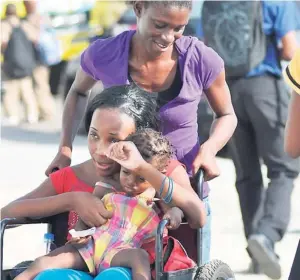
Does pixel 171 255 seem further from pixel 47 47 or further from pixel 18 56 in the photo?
pixel 47 47

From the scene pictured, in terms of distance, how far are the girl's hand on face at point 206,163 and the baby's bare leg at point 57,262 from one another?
0.60 metres

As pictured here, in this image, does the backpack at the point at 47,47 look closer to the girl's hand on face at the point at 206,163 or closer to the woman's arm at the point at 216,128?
the woman's arm at the point at 216,128

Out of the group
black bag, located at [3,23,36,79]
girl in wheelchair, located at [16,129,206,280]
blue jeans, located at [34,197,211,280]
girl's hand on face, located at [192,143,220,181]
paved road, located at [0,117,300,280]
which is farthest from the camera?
black bag, located at [3,23,36,79]

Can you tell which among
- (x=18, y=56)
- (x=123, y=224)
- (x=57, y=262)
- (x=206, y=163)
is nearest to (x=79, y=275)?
(x=57, y=262)

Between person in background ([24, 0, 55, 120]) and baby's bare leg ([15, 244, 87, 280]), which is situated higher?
baby's bare leg ([15, 244, 87, 280])

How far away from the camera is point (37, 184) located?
958cm

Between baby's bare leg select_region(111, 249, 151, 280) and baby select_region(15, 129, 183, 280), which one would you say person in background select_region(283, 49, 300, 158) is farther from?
baby's bare leg select_region(111, 249, 151, 280)

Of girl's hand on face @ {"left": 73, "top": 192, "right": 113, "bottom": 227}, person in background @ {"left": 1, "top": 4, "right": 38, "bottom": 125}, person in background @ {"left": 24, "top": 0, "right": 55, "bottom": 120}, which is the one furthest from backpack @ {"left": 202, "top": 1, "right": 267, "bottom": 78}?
person in background @ {"left": 24, "top": 0, "right": 55, "bottom": 120}

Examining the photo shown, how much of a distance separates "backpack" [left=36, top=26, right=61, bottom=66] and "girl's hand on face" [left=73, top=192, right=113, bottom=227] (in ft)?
35.4

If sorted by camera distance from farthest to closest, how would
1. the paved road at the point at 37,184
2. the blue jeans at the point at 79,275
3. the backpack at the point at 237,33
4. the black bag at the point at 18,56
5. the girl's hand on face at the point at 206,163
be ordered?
the black bag at the point at 18,56 < the paved road at the point at 37,184 < the backpack at the point at 237,33 < the girl's hand on face at the point at 206,163 < the blue jeans at the point at 79,275

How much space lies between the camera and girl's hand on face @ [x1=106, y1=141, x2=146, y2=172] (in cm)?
380

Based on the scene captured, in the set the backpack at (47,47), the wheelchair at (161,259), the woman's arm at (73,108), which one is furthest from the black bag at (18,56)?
the wheelchair at (161,259)

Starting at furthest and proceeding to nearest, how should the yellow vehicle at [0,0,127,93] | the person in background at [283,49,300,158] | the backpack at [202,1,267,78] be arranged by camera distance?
1. the yellow vehicle at [0,0,127,93]
2. the backpack at [202,1,267,78]
3. the person in background at [283,49,300,158]

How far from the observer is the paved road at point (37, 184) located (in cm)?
707
